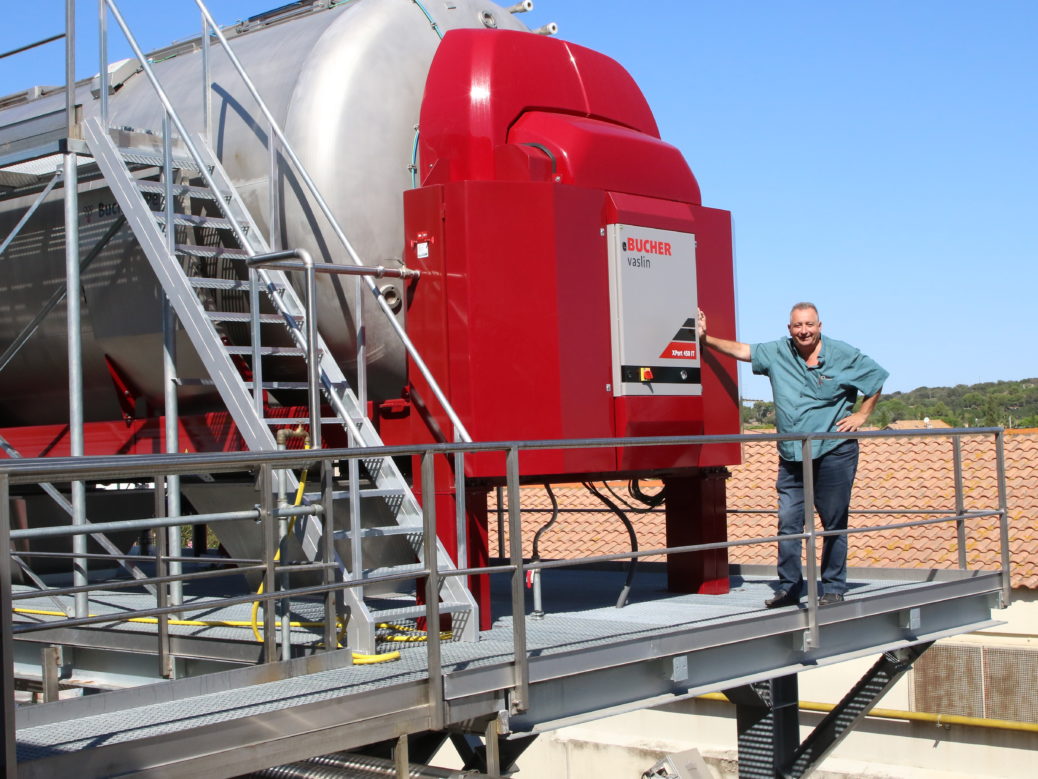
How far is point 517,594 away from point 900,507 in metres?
16.7

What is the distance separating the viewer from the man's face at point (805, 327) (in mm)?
7645

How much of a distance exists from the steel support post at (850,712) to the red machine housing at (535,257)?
118 centimetres

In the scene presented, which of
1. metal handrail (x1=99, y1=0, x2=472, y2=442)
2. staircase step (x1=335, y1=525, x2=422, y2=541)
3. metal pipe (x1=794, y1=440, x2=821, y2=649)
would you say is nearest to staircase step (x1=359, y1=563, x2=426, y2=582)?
staircase step (x1=335, y1=525, x2=422, y2=541)

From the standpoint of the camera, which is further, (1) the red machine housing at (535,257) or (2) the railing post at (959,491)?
(2) the railing post at (959,491)

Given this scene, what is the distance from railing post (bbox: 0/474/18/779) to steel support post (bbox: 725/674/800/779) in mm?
5493

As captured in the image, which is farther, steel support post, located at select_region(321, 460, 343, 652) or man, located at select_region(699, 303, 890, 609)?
man, located at select_region(699, 303, 890, 609)

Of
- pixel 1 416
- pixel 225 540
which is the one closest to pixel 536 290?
pixel 225 540

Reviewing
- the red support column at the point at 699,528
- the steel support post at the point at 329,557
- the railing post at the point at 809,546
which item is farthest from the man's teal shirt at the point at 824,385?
the steel support post at the point at 329,557

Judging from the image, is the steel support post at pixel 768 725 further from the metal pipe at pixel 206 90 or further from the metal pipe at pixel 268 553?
the metal pipe at pixel 206 90

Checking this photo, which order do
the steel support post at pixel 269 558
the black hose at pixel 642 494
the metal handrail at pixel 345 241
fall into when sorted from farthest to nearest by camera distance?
1. the black hose at pixel 642 494
2. the metal handrail at pixel 345 241
3. the steel support post at pixel 269 558

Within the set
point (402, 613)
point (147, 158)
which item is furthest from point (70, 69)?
point (402, 613)

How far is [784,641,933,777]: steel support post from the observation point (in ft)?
27.3

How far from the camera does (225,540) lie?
7828 mm

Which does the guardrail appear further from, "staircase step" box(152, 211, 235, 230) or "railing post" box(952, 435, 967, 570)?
"staircase step" box(152, 211, 235, 230)
